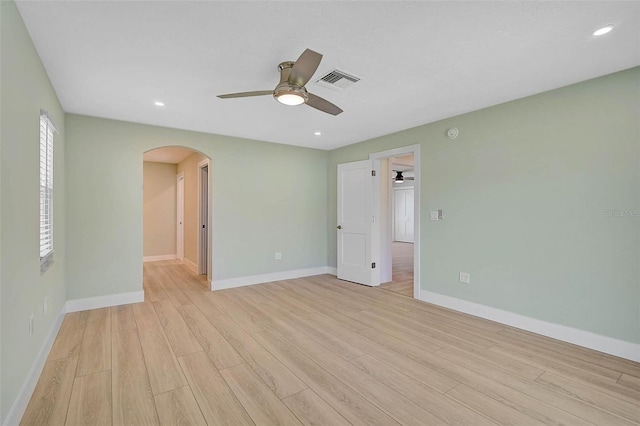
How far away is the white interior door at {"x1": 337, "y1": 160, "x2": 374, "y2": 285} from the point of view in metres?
4.87

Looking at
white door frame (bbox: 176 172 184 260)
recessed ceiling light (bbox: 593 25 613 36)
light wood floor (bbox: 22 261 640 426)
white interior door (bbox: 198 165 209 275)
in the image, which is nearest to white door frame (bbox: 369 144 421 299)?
light wood floor (bbox: 22 261 640 426)

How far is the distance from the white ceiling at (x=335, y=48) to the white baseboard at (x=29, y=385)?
2292 millimetres

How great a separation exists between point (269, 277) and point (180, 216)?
3.50m

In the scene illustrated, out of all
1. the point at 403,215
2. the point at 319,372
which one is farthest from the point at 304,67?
the point at 403,215

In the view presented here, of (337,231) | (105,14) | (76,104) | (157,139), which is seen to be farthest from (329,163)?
(105,14)

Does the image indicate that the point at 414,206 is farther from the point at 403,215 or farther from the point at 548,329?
the point at 403,215

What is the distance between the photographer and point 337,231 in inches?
215

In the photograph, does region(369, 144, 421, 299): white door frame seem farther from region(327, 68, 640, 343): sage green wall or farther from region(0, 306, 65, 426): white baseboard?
region(0, 306, 65, 426): white baseboard

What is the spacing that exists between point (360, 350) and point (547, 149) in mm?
2693

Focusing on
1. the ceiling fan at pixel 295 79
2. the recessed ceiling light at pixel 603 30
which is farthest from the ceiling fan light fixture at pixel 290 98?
the recessed ceiling light at pixel 603 30

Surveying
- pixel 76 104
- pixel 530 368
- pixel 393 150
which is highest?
pixel 76 104

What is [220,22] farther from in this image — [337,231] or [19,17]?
[337,231]

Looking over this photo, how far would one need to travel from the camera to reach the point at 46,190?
2.57 m

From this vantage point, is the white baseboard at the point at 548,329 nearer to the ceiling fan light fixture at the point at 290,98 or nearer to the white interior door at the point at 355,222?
the white interior door at the point at 355,222
